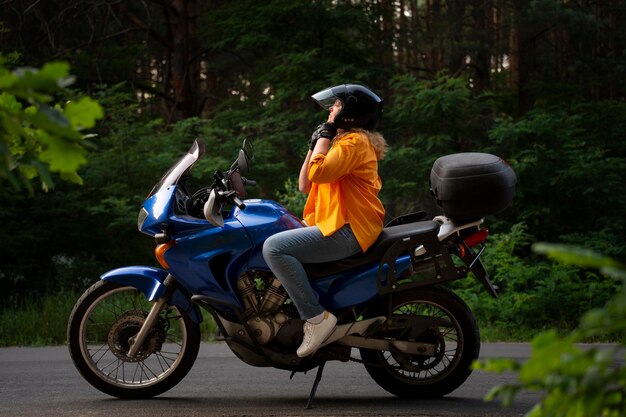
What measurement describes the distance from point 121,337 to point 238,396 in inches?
34.5

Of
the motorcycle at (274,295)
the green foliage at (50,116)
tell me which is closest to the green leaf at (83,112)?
the green foliage at (50,116)

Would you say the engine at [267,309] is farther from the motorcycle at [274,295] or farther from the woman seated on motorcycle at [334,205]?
the woman seated on motorcycle at [334,205]

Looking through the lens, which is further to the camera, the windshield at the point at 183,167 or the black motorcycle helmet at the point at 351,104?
the windshield at the point at 183,167

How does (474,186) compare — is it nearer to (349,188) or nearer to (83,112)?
(349,188)

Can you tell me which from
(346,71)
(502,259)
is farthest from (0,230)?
(502,259)

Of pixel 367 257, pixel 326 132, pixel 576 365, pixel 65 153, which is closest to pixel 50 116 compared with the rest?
pixel 65 153

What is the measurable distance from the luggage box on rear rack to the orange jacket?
16.7 inches

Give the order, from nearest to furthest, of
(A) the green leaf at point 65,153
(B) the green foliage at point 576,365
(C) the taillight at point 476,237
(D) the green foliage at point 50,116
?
(B) the green foliage at point 576,365 < (D) the green foliage at point 50,116 < (A) the green leaf at point 65,153 < (C) the taillight at point 476,237

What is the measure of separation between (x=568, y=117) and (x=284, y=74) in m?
4.46

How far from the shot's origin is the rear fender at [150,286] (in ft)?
21.1

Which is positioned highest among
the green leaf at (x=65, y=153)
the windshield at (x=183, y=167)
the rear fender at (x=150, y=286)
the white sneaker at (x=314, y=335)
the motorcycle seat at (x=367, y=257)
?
the green leaf at (x=65, y=153)

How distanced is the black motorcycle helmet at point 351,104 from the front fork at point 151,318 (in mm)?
1462

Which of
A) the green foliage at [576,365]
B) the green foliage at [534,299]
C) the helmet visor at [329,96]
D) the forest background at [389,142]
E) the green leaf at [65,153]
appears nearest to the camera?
the green foliage at [576,365]

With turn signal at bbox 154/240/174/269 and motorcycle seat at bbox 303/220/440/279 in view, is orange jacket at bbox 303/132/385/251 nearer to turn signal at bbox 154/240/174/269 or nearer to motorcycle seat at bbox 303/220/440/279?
motorcycle seat at bbox 303/220/440/279
